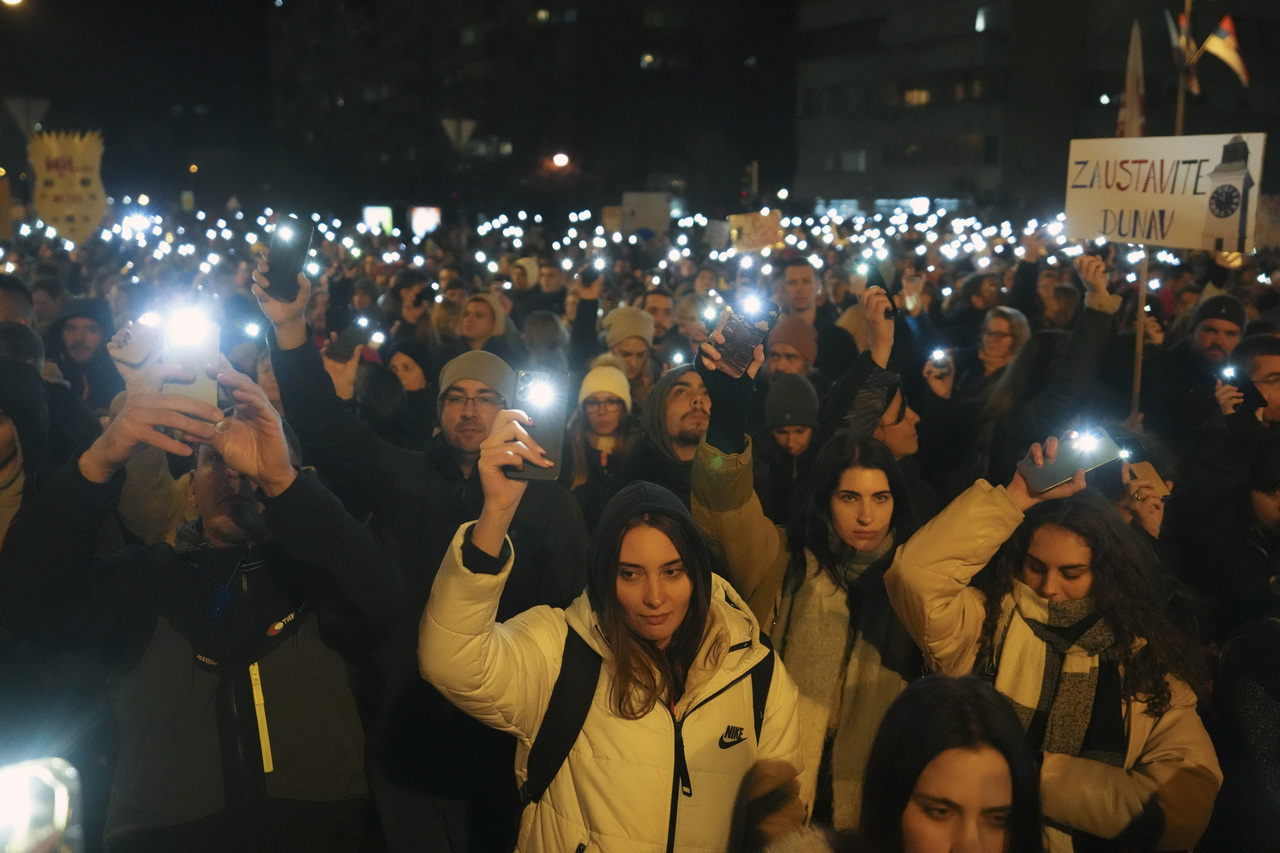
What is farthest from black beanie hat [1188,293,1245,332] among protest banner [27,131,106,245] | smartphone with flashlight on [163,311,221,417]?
protest banner [27,131,106,245]

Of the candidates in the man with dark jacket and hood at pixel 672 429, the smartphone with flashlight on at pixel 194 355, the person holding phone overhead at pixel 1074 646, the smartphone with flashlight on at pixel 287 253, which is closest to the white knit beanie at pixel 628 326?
the man with dark jacket and hood at pixel 672 429

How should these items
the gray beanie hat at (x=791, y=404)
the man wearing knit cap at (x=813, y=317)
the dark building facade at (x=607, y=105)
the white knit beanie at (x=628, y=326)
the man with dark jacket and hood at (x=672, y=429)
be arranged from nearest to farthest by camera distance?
the man with dark jacket and hood at (x=672, y=429)
the gray beanie hat at (x=791, y=404)
the white knit beanie at (x=628, y=326)
the man wearing knit cap at (x=813, y=317)
the dark building facade at (x=607, y=105)

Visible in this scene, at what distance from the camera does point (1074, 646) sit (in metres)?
3.15

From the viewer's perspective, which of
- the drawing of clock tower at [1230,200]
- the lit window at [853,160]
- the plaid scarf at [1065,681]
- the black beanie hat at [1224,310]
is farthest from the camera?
the lit window at [853,160]

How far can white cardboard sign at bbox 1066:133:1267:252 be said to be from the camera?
6578mm

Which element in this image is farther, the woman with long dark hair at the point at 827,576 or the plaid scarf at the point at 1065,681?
the woman with long dark hair at the point at 827,576

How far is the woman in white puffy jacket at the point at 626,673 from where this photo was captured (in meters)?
2.68

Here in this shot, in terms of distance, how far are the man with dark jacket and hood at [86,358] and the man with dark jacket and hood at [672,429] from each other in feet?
13.4

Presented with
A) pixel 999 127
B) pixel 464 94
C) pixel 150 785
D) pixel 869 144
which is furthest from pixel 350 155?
pixel 150 785

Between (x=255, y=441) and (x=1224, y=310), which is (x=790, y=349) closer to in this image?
(x=1224, y=310)

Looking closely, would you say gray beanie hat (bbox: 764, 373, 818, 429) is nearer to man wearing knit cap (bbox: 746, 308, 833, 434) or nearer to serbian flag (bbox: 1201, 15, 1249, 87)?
man wearing knit cap (bbox: 746, 308, 833, 434)

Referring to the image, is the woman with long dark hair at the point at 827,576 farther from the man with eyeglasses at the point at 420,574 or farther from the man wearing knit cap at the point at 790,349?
the man wearing knit cap at the point at 790,349

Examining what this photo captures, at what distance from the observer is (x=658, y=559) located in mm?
2951

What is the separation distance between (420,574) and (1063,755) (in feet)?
6.92
